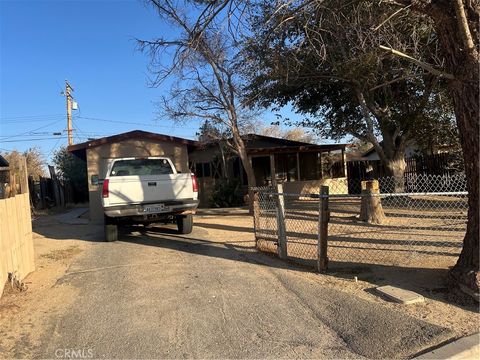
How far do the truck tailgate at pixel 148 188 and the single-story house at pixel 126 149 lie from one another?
7048 millimetres

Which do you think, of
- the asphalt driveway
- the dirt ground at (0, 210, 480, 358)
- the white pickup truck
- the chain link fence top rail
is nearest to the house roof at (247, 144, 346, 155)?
the chain link fence top rail

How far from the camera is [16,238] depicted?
6.45m

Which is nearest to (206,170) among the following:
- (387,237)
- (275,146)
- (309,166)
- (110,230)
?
(275,146)

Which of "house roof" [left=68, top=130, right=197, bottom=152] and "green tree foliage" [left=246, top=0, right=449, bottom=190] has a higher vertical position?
"green tree foliage" [left=246, top=0, right=449, bottom=190]

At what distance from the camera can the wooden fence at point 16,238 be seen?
5717 mm

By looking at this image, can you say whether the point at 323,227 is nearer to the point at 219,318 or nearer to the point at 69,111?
the point at 219,318

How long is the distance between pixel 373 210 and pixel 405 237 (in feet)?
8.42

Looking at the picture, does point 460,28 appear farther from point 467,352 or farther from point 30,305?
point 30,305

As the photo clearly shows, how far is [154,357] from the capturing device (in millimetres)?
3893

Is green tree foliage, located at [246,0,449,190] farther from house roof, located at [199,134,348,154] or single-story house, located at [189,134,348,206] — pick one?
single-story house, located at [189,134,348,206]

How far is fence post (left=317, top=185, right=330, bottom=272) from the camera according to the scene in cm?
642

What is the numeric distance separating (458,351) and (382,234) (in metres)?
5.89

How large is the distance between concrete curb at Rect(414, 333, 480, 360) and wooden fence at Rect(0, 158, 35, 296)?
4.70m

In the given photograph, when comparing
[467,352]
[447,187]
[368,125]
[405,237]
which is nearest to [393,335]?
[467,352]
